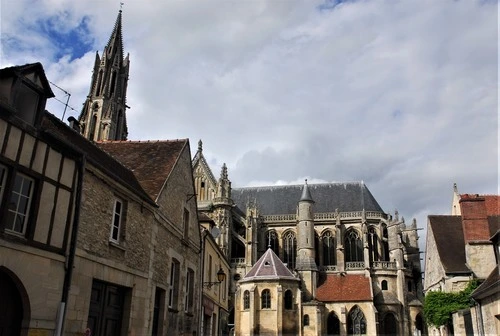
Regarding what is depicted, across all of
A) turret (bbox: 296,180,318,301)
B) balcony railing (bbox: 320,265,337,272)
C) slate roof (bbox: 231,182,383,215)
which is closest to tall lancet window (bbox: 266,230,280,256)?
slate roof (bbox: 231,182,383,215)

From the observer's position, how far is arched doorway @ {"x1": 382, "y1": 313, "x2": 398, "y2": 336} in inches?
1497

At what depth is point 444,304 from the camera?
20.6 metres

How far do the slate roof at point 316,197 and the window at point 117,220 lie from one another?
1498 inches

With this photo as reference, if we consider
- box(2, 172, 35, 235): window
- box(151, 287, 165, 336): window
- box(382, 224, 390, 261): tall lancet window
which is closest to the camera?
box(2, 172, 35, 235): window

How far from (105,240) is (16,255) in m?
2.54

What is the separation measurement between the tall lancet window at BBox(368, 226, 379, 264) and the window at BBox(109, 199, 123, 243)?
3582 centimetres

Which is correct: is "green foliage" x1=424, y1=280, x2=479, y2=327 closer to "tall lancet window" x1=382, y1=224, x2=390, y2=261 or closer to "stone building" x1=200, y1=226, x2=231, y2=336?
"stone building" x1=200, y1=226, x2=231, y2=336

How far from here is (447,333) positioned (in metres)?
21.0

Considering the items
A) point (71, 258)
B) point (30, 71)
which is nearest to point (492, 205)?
point (71, 258)

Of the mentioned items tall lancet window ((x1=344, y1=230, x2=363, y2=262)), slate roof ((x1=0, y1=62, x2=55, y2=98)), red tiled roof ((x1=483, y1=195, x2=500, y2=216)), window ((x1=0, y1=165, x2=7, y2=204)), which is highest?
A: tall lancet window ((x1=344, y1=230, x2=363, y2=262))

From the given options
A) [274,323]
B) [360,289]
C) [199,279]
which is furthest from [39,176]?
[360,289]

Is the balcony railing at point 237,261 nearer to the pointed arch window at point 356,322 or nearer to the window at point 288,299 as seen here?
the window at point 288,299

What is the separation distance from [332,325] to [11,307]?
3357cm

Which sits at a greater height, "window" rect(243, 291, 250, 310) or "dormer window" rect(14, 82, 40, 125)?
"dormer window" rect(14, 82, 40, 125)
